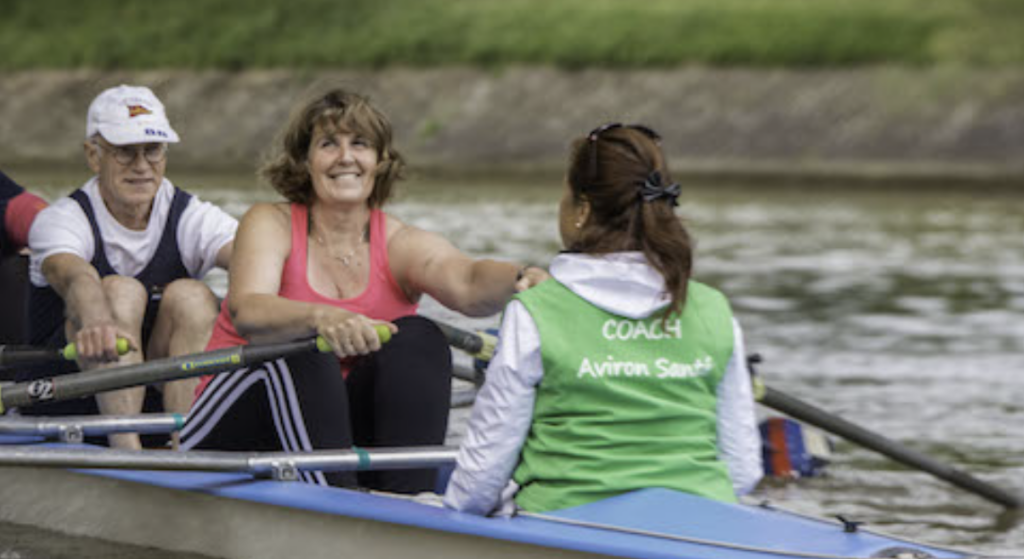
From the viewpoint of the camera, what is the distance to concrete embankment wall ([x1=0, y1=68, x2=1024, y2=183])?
104 feet

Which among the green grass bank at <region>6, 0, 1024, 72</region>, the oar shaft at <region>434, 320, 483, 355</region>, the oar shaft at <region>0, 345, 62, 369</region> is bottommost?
the oar shaft at <region>0, 345, 62, 369</region>

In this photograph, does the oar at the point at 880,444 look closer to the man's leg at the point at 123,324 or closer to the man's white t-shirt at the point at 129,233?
the man's white t-shirt at the point at 129,233

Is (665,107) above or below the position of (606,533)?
above

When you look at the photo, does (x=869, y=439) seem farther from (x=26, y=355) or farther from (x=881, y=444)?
(x=26, y=355)

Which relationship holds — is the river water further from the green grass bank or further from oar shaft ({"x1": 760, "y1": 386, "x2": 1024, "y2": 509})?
the green grass bank

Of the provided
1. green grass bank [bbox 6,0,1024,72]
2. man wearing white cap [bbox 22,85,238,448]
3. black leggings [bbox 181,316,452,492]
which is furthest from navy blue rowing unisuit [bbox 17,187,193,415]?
green grass bank [bbox 6,0,1024,72]

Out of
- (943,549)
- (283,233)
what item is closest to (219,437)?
(283,233)

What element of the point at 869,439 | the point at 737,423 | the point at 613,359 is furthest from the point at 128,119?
the point at 869,439

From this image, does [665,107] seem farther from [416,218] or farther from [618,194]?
[618,194]

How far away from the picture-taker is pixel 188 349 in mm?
5699

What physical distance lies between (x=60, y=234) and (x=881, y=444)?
9.52ft

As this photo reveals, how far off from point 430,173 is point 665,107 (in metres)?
5.14

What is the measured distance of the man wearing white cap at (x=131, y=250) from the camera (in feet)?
18.6

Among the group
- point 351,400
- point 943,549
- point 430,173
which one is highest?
point 430,173
